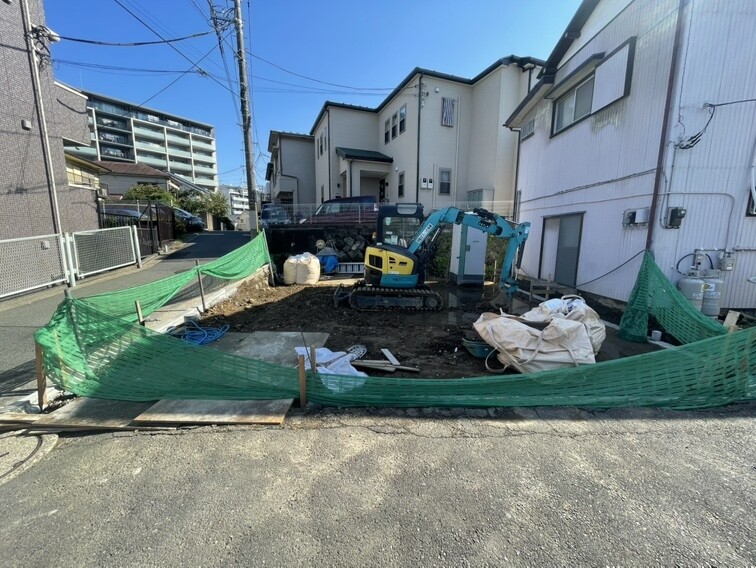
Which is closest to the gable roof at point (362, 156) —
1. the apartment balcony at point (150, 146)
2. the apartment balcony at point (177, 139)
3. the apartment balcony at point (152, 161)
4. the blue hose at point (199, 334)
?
the blue hose at point (199, 334)

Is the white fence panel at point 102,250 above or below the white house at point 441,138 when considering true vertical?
below

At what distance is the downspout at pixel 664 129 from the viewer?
5.34 metres

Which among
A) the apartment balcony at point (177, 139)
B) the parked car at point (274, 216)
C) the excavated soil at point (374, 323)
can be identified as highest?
the apartment balcony at point (177, 139)

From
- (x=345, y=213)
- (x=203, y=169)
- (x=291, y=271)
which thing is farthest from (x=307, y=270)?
(x=203, y=169)

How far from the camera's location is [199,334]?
524 cm

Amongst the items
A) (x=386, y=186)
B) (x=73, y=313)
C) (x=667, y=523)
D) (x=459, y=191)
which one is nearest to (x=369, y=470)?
(x=667, y=523)

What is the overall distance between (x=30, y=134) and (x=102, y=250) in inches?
127

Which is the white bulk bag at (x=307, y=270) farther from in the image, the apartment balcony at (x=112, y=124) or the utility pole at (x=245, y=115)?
the apartment balcony at (x=112, y=124)

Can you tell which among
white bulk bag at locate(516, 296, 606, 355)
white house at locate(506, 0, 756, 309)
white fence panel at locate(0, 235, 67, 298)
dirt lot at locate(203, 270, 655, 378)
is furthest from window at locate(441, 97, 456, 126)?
white fence panel at locate(0, 235, 67, 298)

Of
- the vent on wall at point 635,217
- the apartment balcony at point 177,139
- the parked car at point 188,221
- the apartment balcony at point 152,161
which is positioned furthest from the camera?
the apartment balcony at point 177,139

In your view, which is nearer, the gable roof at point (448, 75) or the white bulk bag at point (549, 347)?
the white bulk bag at point (549, 347)

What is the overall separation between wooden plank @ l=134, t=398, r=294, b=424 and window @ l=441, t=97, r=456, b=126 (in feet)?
51.9

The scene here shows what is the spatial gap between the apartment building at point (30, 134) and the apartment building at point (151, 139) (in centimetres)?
4485

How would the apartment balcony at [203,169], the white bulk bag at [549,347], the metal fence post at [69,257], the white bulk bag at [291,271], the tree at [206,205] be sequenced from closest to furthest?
1. the white bulk bag at [549,347]
2. the metal fence post at [69,257]
3. the white bulk bag at [291,271]
4. the tree at [206,205]
5. the apartment balcony at [203,169]
